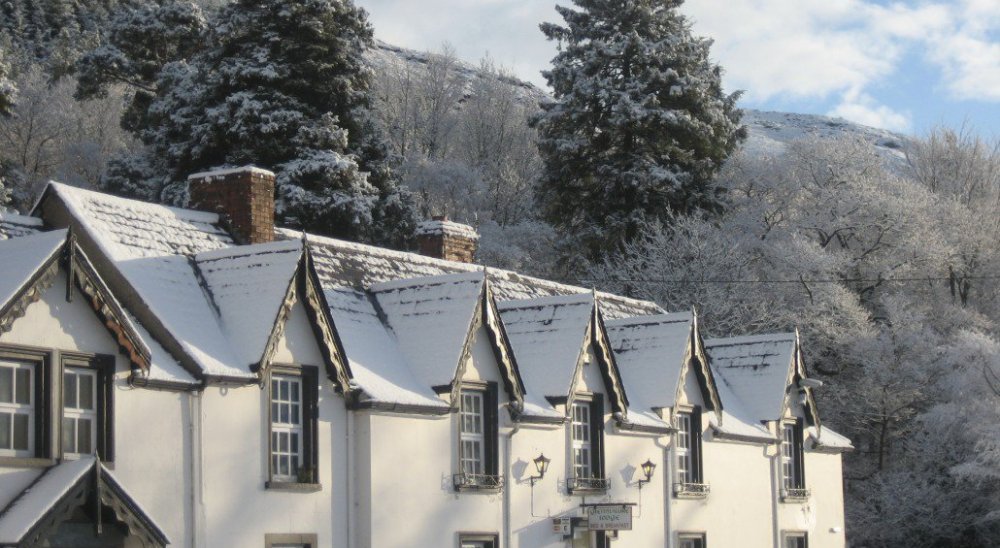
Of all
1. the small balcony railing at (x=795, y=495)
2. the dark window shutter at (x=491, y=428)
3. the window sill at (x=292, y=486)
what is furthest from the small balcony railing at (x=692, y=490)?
the window sill at (x=292, y=486)

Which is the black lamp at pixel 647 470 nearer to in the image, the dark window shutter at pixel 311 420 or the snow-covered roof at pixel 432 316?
the snow-covered roof at pixel 432 316

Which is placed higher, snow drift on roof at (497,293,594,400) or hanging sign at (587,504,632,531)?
snow drift on roof at (497,293,594,400)

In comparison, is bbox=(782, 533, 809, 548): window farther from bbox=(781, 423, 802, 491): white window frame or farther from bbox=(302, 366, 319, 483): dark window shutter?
bbox=(302, 366, 319, 483): dark window shutter

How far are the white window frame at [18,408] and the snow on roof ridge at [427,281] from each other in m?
8.44

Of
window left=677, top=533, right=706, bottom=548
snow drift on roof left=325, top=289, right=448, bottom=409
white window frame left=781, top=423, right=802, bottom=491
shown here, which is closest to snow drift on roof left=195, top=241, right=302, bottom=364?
snow drift on roof left=325, top=289, right=448, bottom=409

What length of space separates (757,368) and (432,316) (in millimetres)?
11999

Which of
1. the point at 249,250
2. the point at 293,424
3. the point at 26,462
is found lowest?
the point at 26,462

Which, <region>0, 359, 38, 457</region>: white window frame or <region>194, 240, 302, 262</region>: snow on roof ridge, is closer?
<region>0, 359, 38, 457</region>: white window frame

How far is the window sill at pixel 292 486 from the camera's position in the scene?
19.5 m

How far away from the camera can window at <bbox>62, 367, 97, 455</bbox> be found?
1686cm

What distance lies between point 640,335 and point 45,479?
15416 millimetres

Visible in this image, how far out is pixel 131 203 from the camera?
21922 mm

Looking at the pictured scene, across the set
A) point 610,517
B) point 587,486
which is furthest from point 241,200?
point 610,517

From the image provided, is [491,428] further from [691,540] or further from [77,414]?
[77,414]
